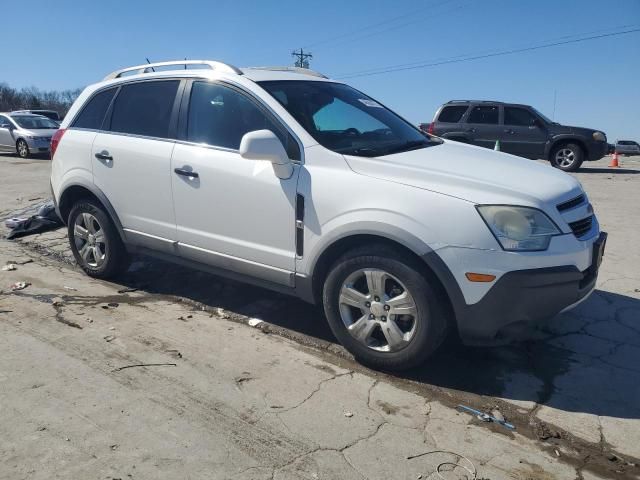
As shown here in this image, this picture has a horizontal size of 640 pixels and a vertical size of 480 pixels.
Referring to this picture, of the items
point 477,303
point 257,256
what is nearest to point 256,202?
point 257,256

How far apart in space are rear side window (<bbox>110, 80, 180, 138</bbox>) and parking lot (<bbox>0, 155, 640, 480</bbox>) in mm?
1454

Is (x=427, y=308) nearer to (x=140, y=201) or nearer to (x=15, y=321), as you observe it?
(x=140, y=201)

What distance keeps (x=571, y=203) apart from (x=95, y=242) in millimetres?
3982

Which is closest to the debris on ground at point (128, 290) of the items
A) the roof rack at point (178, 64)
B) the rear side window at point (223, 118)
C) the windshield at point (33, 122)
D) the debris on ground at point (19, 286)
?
the debris on ground at point (19, 286)

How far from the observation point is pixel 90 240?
510 cm

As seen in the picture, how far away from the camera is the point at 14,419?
2857 millimetres

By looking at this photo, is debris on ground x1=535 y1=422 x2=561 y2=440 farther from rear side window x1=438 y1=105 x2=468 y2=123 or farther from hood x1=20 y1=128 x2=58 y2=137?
hood x1=20 y1=128 x2=58 y2=137

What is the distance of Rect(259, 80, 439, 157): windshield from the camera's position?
12.4 ft

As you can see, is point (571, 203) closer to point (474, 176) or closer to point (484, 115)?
point (474, 176)

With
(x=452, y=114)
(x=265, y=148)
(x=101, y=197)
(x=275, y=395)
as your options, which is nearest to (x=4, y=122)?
(x=452, y=114)

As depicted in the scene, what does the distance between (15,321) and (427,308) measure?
314 centimetres

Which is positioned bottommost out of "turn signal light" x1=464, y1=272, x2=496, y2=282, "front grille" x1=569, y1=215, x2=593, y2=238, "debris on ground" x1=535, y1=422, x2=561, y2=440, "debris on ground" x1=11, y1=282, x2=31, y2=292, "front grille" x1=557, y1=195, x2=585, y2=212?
"debris on ground" x1=535, y1=422, x2=561, y2=440

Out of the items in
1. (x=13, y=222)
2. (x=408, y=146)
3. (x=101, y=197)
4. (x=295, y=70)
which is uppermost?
(x=295, y=70)

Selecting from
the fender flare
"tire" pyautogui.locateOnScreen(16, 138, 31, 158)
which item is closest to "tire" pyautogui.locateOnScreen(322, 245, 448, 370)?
the fender flare
